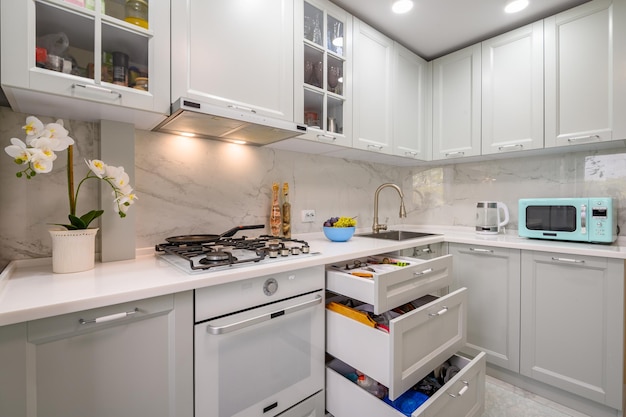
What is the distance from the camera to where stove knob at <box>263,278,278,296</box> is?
116cm

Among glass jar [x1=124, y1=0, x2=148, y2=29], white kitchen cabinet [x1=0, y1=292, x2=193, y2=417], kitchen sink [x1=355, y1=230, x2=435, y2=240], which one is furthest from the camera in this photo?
kitchen sink [x1=355, y1=230, x2=435, y2=240]

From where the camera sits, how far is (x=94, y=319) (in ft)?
2.62

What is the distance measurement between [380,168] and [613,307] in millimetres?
1733

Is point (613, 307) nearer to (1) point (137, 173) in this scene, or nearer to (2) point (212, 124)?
(2) point (212, 124)

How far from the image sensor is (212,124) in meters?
1.33

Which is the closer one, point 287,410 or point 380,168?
point 287,410

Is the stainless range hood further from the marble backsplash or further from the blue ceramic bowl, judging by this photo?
the blue ceramic bowl

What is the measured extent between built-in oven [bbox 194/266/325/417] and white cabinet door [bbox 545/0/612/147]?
184cm

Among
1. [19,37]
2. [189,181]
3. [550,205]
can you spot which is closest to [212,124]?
[189,181]

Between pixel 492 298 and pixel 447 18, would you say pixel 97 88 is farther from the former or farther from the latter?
pixel 492 298

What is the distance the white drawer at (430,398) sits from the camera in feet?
3.77

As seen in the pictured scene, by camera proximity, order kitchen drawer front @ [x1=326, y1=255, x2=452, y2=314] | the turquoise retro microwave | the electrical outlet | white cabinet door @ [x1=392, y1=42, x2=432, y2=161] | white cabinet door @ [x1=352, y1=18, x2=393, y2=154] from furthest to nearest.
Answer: white cabinet door @ [x1=392, y1=42, x2=432, y2=161]
the electrical outlet
white cabinet door @ [x1=352, y1=18, x2=393, y2=154]
the turquoise retro microwave
kitchen drawer front @ [x1=326, y1=255, x2=452, y2=314]

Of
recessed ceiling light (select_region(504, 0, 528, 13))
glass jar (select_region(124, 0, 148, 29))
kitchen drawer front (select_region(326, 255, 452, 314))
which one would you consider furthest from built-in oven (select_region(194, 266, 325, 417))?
recessed ceiling light (select_region(504, 0, 528, 13))

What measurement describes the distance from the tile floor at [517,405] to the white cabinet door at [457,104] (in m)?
1.62
